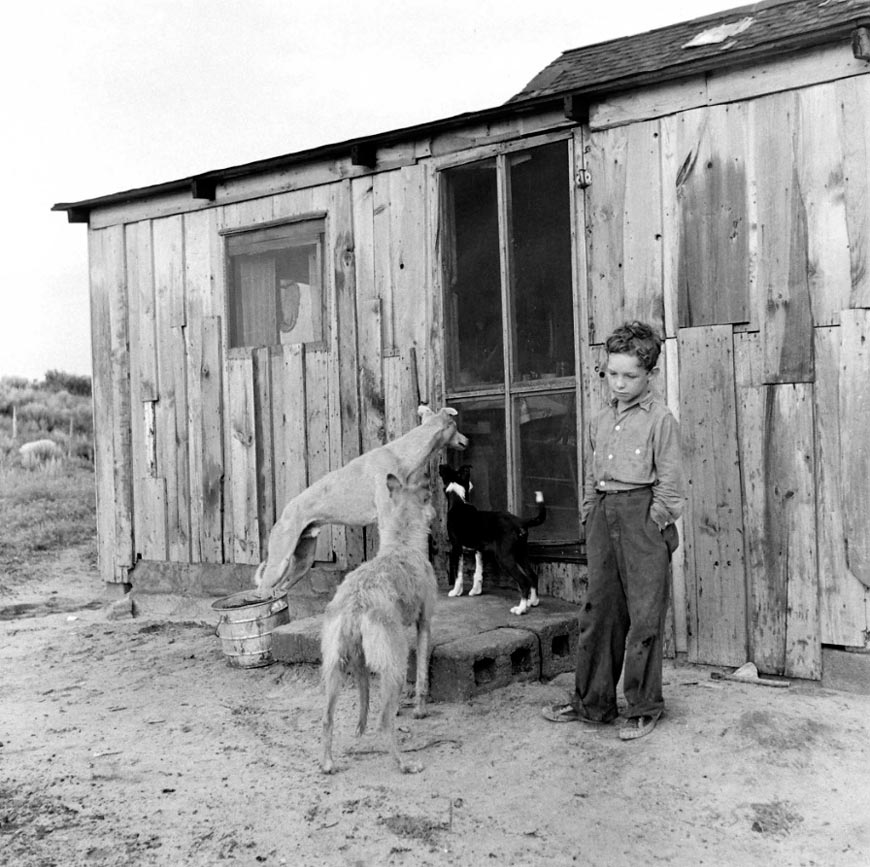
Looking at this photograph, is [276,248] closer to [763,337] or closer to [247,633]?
[247,633]

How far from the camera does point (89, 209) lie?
10367mm

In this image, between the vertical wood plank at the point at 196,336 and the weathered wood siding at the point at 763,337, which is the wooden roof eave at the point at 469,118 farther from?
the vertical wood plank at the point at 196,336

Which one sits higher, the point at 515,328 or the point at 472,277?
the point at 472,277

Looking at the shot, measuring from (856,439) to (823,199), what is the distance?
1608mm

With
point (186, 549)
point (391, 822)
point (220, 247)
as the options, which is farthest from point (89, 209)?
point (391, 822)

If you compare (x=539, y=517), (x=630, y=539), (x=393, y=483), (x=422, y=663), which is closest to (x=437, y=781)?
(x=422, y=663)

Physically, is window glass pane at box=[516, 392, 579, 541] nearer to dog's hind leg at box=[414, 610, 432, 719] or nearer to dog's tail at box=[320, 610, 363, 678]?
dog's hind leg at box=[414, 610, 432, 719]

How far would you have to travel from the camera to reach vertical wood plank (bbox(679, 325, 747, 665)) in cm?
649

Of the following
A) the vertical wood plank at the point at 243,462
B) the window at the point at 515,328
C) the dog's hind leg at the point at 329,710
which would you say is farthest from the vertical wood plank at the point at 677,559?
the vertical wood plank at the point at 243,462

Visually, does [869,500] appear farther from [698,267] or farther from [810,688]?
[698,267]

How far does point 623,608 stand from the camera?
5285 millimetres

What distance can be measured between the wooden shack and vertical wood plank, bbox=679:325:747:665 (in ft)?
0.07

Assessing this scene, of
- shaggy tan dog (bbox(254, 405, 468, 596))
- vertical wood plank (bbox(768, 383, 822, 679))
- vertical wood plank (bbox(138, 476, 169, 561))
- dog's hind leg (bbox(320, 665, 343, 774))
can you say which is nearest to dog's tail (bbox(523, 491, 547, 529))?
shaggy tan dog (bbox(254, 405, 468, 596))

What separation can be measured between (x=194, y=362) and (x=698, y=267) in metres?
5.36
